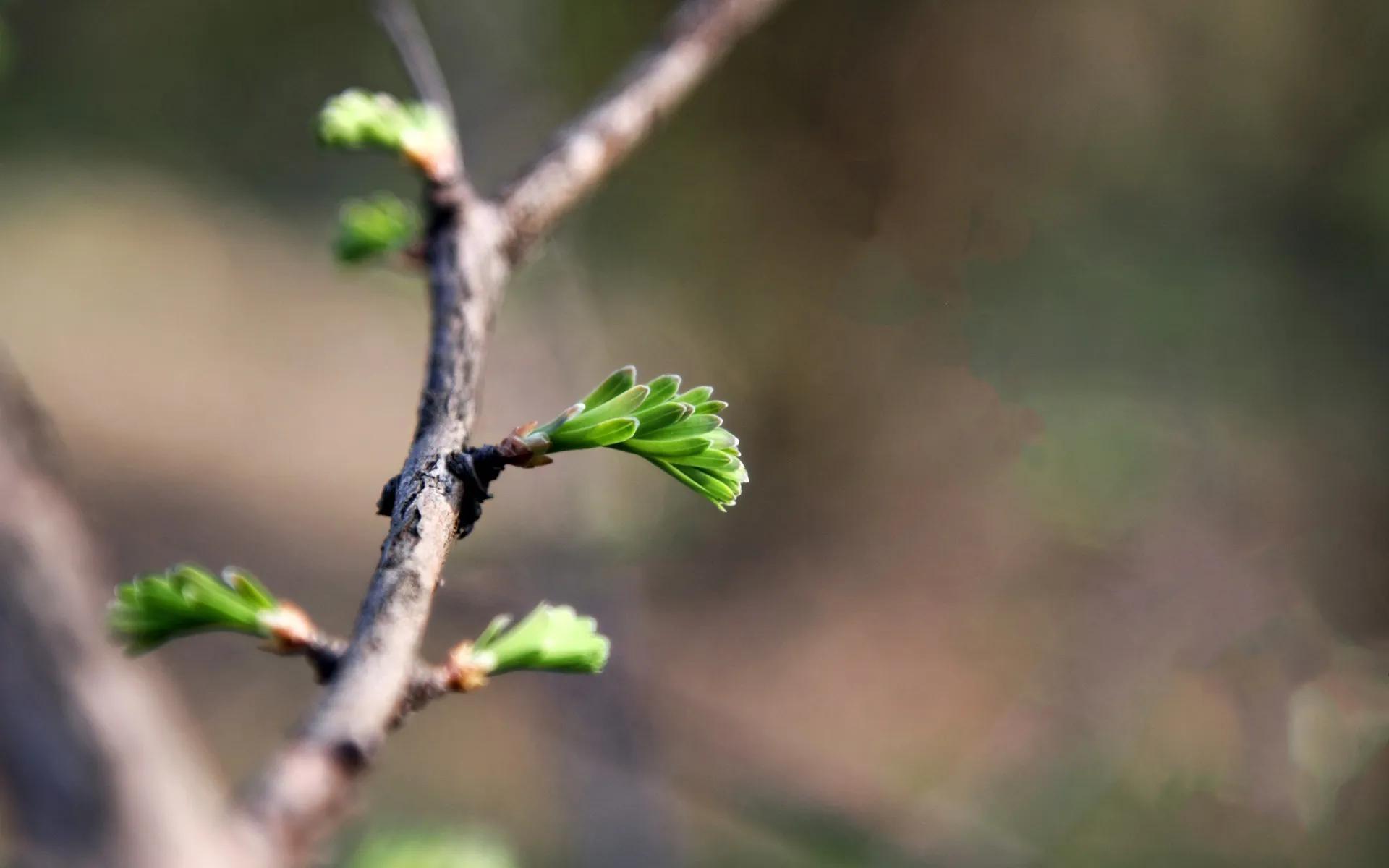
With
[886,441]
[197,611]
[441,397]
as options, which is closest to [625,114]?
[441,397]

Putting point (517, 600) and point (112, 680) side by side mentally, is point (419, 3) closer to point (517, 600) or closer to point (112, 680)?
point (517, 600)

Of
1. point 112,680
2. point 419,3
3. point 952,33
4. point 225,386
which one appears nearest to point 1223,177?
point 952,33

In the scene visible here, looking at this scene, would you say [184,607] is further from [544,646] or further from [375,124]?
[375,124]

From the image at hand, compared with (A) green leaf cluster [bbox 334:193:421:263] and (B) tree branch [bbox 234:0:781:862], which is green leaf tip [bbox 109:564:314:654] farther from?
(A) green leaf cluster [bbox 334:193:421:263]

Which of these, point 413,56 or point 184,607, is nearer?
point 184,607

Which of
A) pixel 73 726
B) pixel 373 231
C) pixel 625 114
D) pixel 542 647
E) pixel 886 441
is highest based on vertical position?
pixel 886 441

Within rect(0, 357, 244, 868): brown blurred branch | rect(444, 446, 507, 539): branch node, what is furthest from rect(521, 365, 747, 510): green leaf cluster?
rect(0, 357, 244, 868): brown blurred branch
